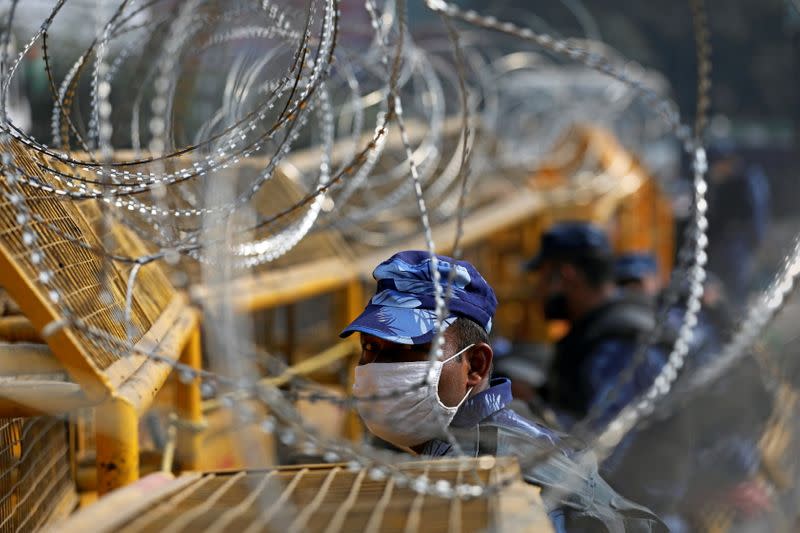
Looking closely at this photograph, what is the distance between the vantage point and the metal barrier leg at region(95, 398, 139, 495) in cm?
197

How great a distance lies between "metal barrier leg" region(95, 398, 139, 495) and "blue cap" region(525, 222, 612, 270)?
324cm

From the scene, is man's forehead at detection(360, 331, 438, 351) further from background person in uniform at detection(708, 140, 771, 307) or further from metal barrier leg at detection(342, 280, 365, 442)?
background person in uniform at detection(708, 140, 771, 307)

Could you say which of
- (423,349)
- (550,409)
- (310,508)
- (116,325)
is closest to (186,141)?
(116,325)

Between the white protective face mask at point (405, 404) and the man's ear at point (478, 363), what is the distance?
0.11 feet

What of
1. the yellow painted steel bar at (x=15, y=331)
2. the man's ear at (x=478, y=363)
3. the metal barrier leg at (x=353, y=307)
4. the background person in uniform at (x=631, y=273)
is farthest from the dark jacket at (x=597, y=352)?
the yellow painted steel bar at (x=15, y=331)

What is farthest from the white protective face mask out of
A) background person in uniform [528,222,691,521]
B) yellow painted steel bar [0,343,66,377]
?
background person in uniform [528,222,691,521]

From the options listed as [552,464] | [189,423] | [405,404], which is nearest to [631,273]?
[189,423]

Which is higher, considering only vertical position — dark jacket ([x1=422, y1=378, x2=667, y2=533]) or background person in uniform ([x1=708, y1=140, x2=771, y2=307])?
dark jacket ([x1=422, y1=378, x2=667, y2=533])

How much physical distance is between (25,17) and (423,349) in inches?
81.4

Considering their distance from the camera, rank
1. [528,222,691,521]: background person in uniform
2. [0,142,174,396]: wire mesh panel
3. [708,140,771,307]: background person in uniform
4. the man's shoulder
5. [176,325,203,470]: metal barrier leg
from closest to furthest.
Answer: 1. [0,142,174,396]: wire mesh panel
2. the man's shoulder
3. [176,325,203,470]: metal barrier leg
4. [528,222,691,521]: background person in uniform
5. [708,140,771,307]: background person in uniform

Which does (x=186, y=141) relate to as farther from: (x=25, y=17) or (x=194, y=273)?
(x=25, y=17)

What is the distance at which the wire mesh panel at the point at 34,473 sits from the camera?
2.21m

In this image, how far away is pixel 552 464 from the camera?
6.32 ft

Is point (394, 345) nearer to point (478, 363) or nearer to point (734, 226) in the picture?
point (478, 363)
